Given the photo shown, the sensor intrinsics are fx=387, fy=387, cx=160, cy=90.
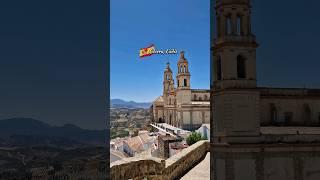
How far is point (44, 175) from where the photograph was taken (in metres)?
10.6

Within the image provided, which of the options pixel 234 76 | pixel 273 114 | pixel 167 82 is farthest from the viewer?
pixel 167 82

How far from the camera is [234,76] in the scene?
35.6ft

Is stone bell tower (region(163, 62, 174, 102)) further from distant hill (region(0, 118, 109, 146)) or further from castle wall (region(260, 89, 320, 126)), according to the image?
castle wall (region(260, 89, 320, 126))

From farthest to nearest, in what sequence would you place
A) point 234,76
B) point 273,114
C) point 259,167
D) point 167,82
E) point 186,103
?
point 167,82
point 186,103
point 273,114
point 234,76
point 259,167

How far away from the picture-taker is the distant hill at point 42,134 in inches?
563

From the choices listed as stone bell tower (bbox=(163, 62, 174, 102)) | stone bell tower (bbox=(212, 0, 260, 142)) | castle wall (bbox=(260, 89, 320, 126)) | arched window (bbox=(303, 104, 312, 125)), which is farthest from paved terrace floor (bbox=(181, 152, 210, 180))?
stone bell tower (bbox=(163, 62, 174, 102))

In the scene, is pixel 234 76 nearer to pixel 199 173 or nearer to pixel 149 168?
pixel 199 173

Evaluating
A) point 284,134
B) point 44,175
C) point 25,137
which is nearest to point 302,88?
point 284,134

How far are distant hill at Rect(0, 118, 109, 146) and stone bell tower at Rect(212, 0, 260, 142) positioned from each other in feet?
15.5

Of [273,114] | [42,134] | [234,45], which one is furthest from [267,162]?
[42,134]

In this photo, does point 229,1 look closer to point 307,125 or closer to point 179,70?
point 307,125

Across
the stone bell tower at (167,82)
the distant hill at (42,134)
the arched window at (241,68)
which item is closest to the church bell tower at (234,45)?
the arched window at (241,68)

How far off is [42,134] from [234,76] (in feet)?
33.2

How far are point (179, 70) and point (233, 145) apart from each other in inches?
1451
